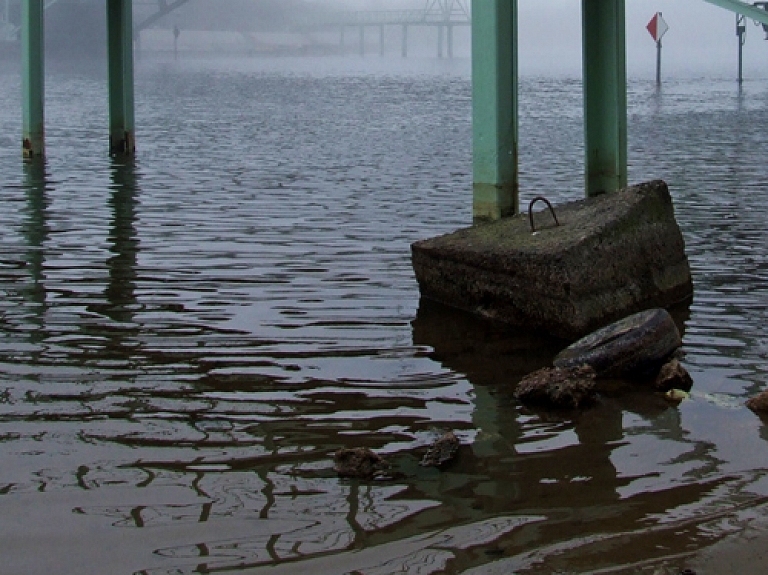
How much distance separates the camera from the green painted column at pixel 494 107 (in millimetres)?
7871

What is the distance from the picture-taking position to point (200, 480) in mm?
4055

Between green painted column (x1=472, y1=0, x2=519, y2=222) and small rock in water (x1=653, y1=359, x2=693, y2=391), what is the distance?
2988 millimetres

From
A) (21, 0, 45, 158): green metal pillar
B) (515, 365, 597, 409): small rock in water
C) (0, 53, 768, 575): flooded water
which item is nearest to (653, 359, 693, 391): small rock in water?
(0, 53, 768, 575): flooded water

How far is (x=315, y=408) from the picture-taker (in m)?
4.89

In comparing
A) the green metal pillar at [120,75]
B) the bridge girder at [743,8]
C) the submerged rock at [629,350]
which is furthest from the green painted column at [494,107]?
the bridge girder at [743,8]

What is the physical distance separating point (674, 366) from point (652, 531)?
1758 mm

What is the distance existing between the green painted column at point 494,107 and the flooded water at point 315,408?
777 millimetres

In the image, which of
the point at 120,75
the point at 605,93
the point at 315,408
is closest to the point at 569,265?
the point at 315,408

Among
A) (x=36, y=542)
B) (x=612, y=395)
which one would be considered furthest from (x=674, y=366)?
(x=36, y=542)

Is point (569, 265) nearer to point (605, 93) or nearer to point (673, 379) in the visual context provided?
point (673, 379)

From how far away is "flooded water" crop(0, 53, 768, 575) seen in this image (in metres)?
3.58

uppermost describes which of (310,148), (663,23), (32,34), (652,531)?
(663,23)

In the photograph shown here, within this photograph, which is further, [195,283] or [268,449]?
[195,283]

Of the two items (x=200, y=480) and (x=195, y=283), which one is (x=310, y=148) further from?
(x=200, y=480)
